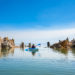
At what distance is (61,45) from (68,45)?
399 inches

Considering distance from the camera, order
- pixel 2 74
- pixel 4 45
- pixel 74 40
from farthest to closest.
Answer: pixel 74 40
pixel 4 45
pixel 2 74

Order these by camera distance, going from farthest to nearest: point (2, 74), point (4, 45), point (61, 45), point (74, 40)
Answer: point (74, 40) → point (61, 45) → point (4, 45) → point (2, 74)

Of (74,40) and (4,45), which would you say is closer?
(4,45)

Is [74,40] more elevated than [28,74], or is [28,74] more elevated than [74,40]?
[74,40]

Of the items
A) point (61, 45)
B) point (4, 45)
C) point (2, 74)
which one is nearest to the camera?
point (2, 74)

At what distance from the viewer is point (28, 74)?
1827 centimetres

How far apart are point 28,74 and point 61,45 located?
16145 centimetres

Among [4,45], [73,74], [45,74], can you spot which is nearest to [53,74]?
[45,74]

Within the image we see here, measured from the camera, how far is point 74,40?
19250 centimetres

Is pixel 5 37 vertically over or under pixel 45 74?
over

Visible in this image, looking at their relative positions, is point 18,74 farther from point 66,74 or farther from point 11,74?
point 66,74

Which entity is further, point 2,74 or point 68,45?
point 68,45

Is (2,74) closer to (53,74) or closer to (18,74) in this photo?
(18,74)

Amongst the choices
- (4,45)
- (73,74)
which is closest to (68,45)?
(4,45)
